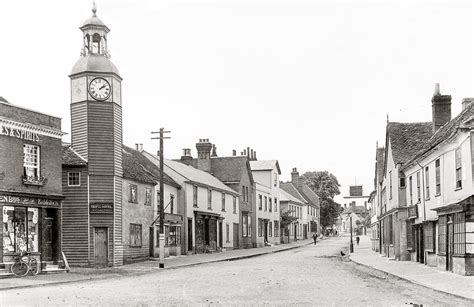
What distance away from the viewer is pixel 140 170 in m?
37.9

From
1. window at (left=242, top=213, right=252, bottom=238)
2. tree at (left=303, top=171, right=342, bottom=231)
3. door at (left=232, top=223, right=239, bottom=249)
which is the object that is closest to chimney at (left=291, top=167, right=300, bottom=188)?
tree at (left=303, top=171, right=342, bottom=231)

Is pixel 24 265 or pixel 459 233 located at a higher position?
pixel 459 233

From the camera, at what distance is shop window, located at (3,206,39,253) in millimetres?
24922

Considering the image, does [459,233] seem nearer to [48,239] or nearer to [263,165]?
[48,239]

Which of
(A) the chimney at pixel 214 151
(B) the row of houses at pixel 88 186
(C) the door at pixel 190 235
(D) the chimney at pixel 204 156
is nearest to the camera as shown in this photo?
(B) the row of houses at pixel 88 186

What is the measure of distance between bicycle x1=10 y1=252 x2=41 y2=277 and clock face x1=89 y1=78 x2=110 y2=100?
9237 millimetres

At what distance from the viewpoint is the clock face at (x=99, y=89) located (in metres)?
31.3

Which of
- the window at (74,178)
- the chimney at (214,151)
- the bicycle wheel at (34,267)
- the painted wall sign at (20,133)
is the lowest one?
the bicycle wheel at (34,267)

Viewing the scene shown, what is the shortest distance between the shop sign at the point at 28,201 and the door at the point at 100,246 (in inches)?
134

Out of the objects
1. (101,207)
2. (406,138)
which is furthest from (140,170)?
(406,138)

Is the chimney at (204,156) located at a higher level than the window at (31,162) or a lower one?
higher

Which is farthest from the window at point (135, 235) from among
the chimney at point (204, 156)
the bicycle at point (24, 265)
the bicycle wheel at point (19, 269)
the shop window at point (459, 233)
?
the chimney at point (204, 156)

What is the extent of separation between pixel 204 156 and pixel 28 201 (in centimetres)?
3424

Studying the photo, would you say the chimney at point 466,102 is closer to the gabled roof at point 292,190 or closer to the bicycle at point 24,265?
the bicycle at point 24,265
